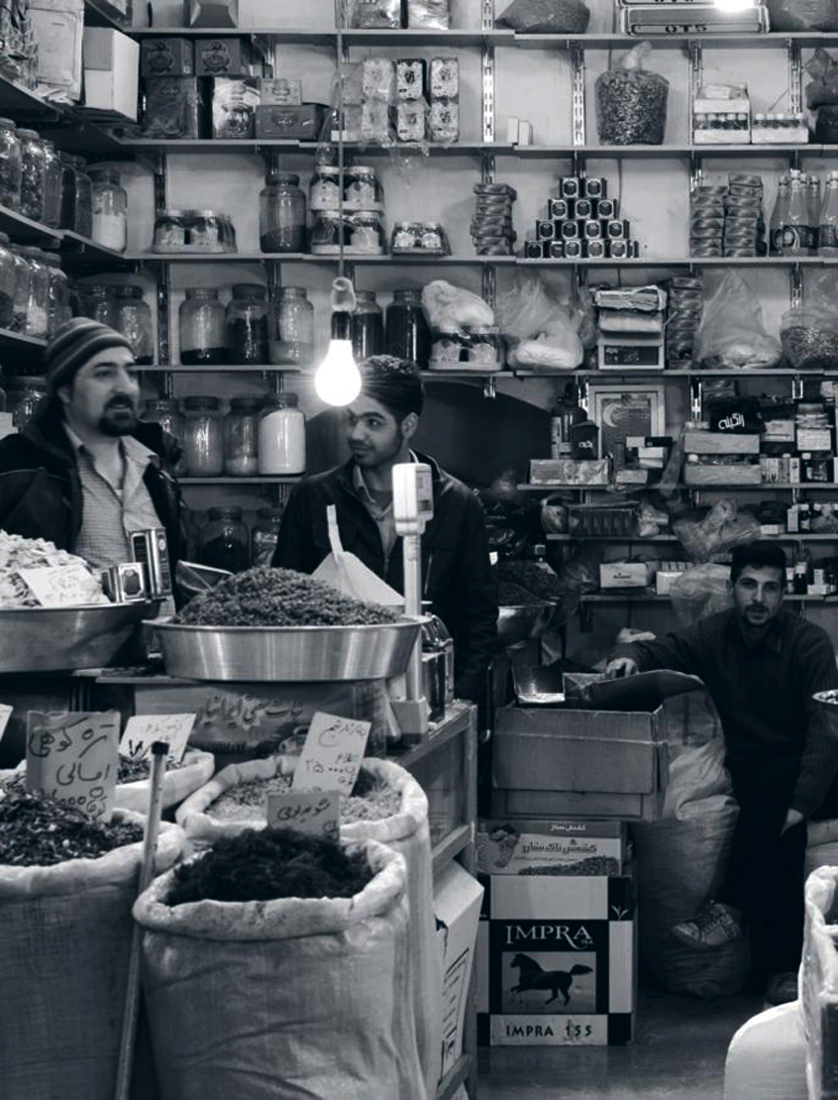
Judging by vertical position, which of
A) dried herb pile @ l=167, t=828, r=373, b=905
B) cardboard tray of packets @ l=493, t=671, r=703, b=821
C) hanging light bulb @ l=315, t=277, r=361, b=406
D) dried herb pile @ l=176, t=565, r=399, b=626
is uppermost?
hanging light bulb @ l=315, t=277, r=361, b=406

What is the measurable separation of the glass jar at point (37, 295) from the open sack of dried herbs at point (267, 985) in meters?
3.43

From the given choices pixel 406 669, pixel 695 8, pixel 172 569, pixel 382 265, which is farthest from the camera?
pixel 382 265

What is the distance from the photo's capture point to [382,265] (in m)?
6.22

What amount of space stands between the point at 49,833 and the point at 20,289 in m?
3.22

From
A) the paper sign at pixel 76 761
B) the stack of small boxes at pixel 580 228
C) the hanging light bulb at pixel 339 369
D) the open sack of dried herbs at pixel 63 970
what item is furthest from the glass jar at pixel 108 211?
the open sack of dried herbs at pixel 63 970

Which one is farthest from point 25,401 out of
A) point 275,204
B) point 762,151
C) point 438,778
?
point 762,151

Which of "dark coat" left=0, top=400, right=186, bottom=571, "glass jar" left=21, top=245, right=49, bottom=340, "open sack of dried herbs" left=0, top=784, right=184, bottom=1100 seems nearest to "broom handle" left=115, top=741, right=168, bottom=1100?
"open sack of dried herbs" left=0, top=784, right=184, bottom=1100

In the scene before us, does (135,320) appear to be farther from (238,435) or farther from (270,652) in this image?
(270,652)

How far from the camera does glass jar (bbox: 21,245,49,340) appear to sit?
4871 mm

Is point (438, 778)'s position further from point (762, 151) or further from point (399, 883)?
point (762, 151)

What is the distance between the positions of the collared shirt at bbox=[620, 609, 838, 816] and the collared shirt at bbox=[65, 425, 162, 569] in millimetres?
1682

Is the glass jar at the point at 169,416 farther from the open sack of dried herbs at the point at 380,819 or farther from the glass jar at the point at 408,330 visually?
the open sack of dried herbs at the point at 380,819

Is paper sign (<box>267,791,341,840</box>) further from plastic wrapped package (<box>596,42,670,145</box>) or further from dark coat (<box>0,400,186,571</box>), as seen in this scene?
plastic wrapped package (<box>596,42,670,145</box>)

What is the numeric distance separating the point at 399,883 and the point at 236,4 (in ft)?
16.7
